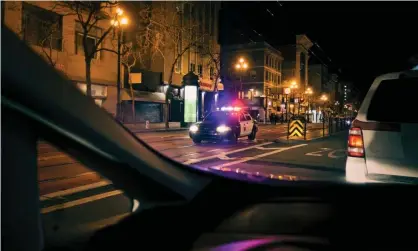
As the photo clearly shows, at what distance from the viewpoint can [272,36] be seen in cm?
9025

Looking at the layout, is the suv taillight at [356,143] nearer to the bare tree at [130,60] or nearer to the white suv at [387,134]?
the white suv at [387,134]

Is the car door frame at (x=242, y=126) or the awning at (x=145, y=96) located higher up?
the awning at (x=145, y=96)

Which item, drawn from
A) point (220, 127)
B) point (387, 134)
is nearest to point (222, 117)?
point (220, 127)

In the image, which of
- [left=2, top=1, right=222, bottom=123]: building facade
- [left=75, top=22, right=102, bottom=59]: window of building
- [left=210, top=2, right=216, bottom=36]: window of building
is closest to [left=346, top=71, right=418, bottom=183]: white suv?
[left=2, top=1, right=222, bottom=123]: building facade

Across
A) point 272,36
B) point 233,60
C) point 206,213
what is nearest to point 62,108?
point 206,213

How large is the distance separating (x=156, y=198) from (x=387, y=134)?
3.13 metres

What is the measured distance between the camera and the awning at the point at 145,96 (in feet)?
117

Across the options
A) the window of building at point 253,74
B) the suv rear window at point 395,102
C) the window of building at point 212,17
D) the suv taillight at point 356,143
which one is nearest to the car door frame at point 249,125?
the suv taillight at point 356,143

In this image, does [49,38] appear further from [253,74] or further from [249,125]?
[253,74]

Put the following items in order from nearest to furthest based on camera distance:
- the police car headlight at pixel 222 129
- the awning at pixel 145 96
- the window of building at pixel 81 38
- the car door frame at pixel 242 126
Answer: the police car headlight at pixel 222 129
the car door frame at pixel 242 126
the window of building at pixel 81 38
the awning at pixel 145 96

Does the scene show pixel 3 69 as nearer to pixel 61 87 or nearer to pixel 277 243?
pixel 61 87

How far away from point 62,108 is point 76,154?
0.25m

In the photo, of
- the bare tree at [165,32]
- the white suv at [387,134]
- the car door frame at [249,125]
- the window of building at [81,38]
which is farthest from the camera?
the bare tree at [165,32]

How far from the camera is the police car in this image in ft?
61.1
